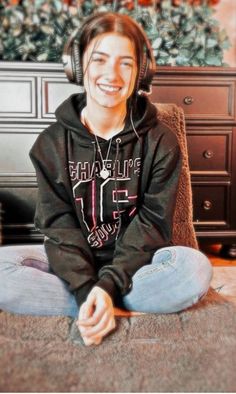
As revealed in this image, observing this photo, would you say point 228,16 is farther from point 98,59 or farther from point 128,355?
point 128,355

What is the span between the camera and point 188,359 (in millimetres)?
709

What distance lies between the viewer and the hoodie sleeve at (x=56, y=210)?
2.96 ft

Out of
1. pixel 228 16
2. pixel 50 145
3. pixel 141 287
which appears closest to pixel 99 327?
pixel 141 287

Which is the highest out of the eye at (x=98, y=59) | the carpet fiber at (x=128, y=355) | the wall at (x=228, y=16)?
the wall at (x=228, y=16)

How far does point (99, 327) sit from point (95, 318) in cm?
2

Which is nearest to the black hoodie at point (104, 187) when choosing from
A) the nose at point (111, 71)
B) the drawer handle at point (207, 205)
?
the nose at point (111, 71)

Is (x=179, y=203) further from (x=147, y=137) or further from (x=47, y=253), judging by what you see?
(x=47, y=253)

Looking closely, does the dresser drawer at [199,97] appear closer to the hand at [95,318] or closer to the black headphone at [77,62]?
the black headphone at [77,62]

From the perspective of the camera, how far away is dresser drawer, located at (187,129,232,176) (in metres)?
1.62

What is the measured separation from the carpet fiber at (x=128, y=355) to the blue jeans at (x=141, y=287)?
2 centimetres

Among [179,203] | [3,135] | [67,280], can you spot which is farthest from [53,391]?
[3,135]

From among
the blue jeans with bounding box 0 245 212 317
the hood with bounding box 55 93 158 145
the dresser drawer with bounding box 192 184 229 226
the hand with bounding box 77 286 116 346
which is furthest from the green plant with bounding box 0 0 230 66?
the hand with bounding box 77 286 116 346

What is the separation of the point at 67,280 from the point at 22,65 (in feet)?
3.01

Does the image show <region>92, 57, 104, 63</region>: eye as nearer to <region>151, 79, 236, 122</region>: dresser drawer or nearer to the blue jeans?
the blue jeans
